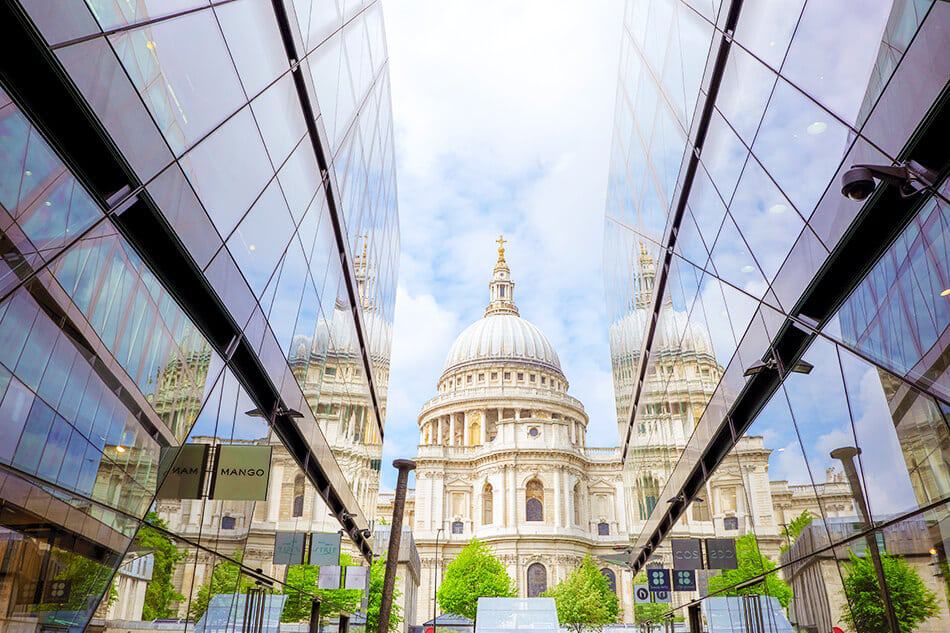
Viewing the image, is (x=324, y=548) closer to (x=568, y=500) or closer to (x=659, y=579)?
(x=659, y=579)

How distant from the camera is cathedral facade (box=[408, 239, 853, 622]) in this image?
17.4 m

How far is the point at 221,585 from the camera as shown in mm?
11133

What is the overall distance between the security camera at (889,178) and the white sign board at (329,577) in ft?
52.6

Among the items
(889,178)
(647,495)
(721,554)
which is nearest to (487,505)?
(647,495)

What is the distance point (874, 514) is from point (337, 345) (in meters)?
14.0

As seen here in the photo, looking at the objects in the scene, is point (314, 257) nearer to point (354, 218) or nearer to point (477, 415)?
point (354, 218)

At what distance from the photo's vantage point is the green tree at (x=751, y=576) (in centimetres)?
1191

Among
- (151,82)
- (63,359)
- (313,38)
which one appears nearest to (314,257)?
(313,38)

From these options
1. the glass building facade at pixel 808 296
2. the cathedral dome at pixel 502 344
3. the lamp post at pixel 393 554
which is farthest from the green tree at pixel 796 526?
the cathedral dome at pixel 502 344

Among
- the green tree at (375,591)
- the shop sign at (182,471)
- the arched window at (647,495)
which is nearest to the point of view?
the shop sign at (182,471)

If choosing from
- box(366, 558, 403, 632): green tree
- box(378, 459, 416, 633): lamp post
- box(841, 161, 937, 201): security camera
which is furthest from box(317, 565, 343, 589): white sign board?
box(366, 558, 403, 632): green tree

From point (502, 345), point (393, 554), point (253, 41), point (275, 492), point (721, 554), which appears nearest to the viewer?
point (253, 41)

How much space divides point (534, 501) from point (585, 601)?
809 inches

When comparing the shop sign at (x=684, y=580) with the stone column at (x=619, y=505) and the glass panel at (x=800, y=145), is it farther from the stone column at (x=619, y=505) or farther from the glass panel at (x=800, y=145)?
the stone column at (x=619, y=505)
